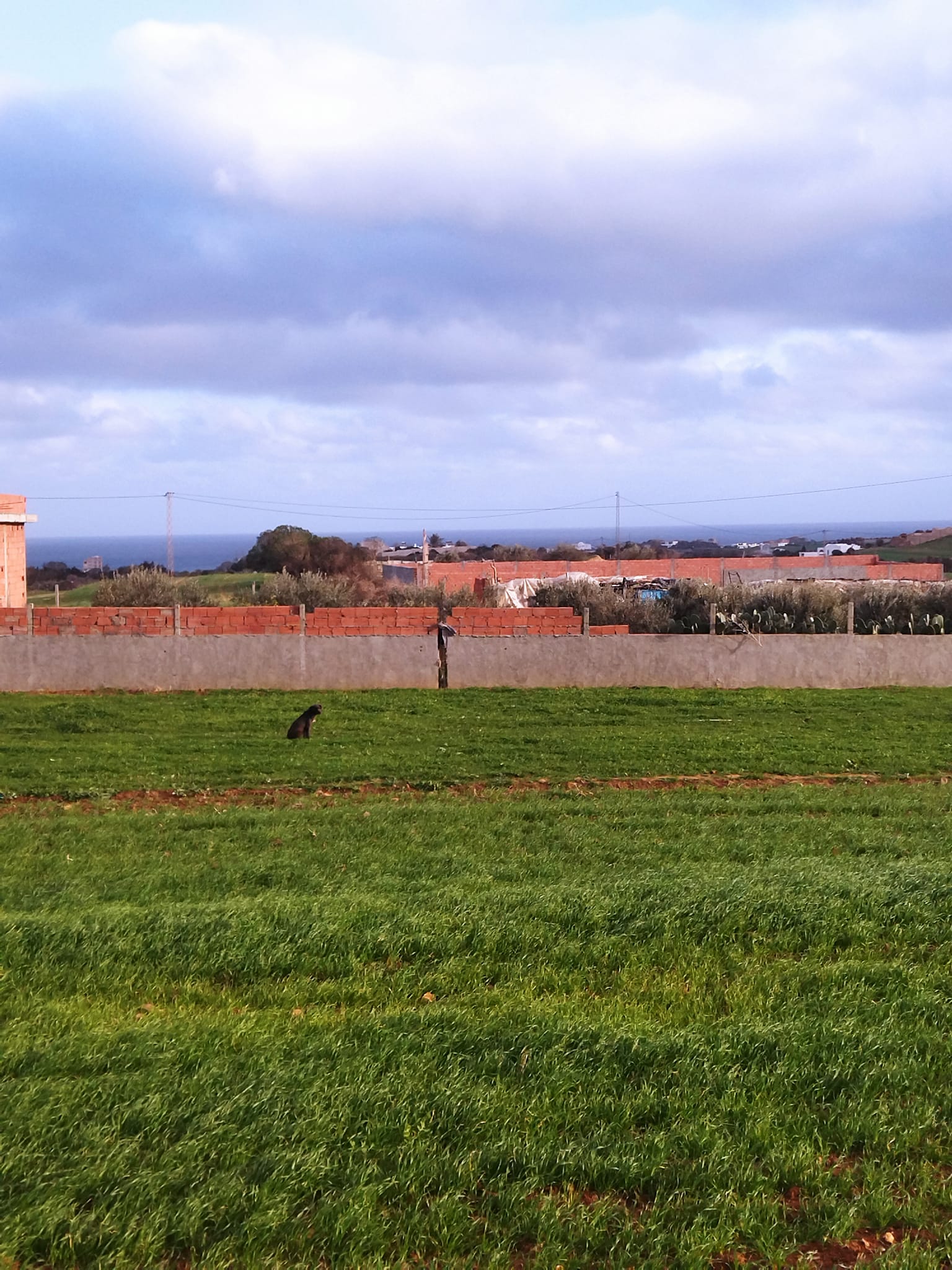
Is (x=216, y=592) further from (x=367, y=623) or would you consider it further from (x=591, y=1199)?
(x=591, y=1199)

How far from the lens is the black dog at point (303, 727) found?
17.2 metres

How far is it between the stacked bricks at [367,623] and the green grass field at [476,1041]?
36.7 feet

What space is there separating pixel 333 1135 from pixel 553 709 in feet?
52.3

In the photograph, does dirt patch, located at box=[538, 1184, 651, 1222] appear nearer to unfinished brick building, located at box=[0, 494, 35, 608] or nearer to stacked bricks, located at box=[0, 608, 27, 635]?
stacked bricks, located at box=[0, 608, 27, 635]

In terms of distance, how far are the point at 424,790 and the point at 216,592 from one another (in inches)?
1283

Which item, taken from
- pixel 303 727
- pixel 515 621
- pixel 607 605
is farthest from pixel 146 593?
pixel 303 727

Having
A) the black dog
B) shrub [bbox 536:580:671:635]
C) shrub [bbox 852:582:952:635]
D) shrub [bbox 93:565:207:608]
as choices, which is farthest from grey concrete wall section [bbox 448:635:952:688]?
shrub [bbox 93:565:207:608]

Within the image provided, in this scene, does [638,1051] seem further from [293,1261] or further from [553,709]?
[553,709]

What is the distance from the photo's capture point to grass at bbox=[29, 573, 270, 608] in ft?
128

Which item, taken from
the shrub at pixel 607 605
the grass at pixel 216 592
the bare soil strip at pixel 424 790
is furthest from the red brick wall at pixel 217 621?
the grass at pixel 216 592

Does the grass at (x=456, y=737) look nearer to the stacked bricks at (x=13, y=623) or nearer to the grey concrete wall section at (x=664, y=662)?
the grey concrete wall section at (x=664, y=662)

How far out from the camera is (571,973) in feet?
19.1

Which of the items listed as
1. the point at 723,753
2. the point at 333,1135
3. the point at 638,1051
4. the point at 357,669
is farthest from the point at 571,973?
the point at 357,669

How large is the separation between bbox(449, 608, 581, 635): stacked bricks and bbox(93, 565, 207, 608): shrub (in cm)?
1374
